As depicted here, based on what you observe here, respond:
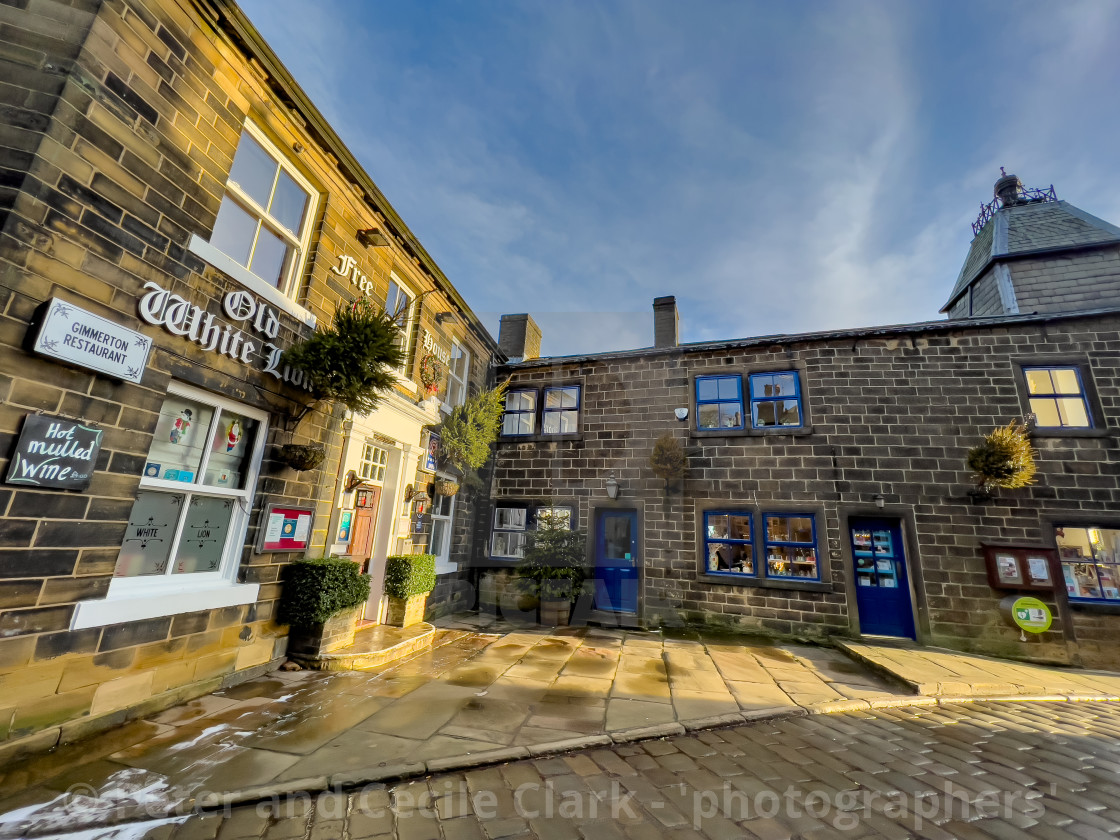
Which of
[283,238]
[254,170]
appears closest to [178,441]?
[283,238]

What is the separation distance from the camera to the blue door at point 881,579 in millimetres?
7922

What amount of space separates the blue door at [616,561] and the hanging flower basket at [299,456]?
6.38 meters

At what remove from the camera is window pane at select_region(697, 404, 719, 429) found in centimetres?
969

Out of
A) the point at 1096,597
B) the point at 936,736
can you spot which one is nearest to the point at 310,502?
the point at 936,736

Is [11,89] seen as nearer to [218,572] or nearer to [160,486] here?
[160,486]

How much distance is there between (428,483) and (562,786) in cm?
625

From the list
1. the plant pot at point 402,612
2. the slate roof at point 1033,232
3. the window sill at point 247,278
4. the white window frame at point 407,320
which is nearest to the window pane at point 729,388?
the white window frame at point 407,320

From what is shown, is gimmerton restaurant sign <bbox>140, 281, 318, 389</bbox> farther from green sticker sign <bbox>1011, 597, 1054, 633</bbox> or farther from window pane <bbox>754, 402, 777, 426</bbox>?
green sticker sign <bbox>1011, 597, 1054, 633</bbox>

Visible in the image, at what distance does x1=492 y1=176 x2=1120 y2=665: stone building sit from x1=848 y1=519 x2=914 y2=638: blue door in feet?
0.10

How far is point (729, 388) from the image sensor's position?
9773 mm

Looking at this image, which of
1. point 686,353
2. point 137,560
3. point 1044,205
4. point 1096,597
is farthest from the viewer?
point 1044,205

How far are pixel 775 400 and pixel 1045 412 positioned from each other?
186 inches

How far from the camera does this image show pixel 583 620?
9.08m

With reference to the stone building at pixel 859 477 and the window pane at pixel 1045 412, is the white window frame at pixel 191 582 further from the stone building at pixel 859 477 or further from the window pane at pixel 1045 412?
the window pane at pixel 1045 412
